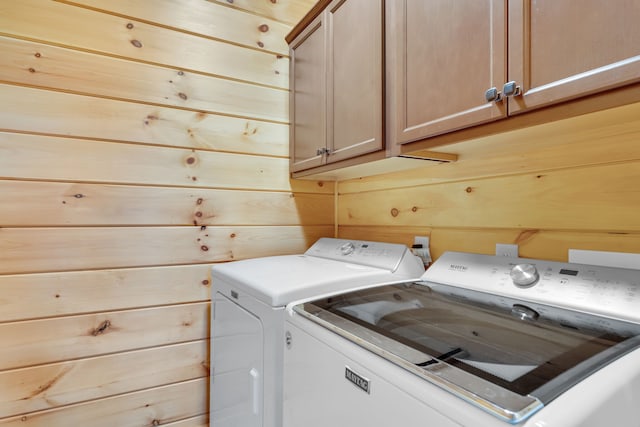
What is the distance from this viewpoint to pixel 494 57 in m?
0.84

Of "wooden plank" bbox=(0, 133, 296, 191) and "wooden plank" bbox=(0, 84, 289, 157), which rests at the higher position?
"wooden plank" bbox=(0, 84, 289, 157)

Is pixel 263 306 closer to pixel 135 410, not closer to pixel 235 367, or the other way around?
pixel 235 367

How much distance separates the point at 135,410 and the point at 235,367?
62 centimetres

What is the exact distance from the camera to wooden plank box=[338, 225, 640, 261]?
0.95 meters

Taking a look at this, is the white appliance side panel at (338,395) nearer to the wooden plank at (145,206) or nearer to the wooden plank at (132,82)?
the wooden plank at (145,206)

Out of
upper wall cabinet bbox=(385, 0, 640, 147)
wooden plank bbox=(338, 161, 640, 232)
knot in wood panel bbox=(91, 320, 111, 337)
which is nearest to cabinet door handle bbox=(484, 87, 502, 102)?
upper wall cabinet bbox=(385, 0, 640, 147)

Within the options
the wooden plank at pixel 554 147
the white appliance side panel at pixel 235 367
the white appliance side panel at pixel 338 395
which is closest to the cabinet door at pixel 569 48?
the wooden plank at pixel 554 147

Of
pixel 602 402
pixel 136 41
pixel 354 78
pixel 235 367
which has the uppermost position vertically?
pixel 136 41

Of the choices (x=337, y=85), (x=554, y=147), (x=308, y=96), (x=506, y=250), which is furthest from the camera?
(x=308, y=96)

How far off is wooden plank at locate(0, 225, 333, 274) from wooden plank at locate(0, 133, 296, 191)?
219 mm

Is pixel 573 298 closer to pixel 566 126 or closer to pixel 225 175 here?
pixel 566 126

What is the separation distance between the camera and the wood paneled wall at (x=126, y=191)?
53.2 inches

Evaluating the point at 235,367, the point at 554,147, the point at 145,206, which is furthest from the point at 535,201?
the point at 145,206

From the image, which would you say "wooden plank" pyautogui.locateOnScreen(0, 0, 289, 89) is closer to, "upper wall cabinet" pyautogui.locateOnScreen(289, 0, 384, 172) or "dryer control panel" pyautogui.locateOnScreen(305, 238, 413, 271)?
"upper wall cabinet" pyautogui.locateOnScreen(289, 0, 384, 172)
